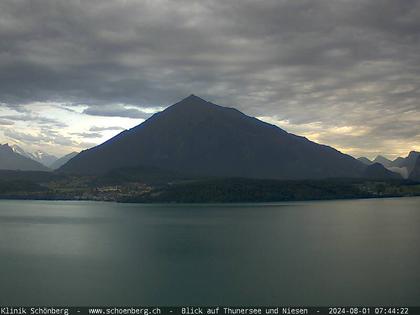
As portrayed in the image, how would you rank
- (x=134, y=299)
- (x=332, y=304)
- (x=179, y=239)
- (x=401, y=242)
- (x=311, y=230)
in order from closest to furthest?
1. (x=332, y=304)
2. (x=134, y=299)
3. (x=401, y=242)
4. (x=179, y=239)
5. (x=311, y=230)

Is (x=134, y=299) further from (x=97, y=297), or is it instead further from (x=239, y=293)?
(x=239, y=293)

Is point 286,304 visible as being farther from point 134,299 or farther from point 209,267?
point 209,267

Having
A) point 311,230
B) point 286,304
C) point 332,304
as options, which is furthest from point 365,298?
point 311,230

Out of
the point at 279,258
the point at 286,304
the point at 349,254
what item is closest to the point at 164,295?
the point at 286,304

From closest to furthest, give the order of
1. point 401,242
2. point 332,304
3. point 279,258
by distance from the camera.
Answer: point 332,304 < point 279,258 < point 401,242

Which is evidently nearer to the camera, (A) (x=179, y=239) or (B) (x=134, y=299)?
(B) (x=134, y=299)

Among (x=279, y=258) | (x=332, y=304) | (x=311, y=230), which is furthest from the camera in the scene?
(x=311, y=230)
